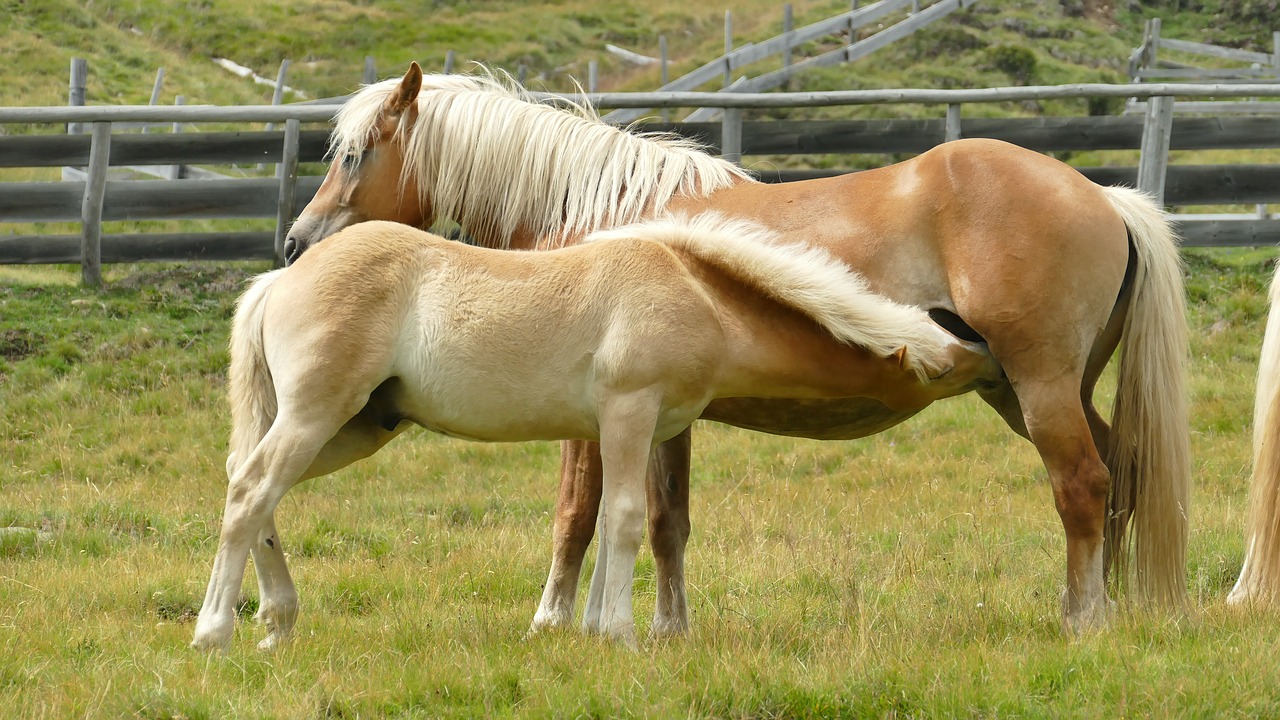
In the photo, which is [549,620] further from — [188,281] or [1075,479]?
[188,281]

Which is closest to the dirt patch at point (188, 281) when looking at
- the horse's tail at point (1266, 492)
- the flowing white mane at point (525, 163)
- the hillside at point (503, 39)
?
the flowing white mane at point (525, 163)

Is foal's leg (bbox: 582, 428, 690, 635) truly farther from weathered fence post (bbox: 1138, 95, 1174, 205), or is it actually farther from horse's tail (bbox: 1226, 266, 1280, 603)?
weathered fence post (bbox: 1138, 95, 1174, 205)

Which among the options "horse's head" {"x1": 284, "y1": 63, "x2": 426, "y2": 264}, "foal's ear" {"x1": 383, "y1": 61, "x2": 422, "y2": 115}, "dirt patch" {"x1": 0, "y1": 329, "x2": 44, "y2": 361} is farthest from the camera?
"dirt patch" {"x1": 0, "y1": 329, "x2": 44, "y2": 361}

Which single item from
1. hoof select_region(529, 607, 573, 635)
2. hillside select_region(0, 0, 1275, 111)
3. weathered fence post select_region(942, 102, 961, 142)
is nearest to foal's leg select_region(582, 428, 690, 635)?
hoof select_region(529, 607, 573, 635)

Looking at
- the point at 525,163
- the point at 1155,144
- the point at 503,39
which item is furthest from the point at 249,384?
the point at 503,39

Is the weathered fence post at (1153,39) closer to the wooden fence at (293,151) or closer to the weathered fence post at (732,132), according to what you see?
the wooden fence at (293,151)

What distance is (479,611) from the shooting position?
16.5 ft

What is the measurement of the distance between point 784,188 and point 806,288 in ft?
3.40

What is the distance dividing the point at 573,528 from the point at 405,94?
7.02 ft

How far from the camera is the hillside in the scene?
2461cm

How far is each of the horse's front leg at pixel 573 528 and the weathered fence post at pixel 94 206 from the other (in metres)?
7.47

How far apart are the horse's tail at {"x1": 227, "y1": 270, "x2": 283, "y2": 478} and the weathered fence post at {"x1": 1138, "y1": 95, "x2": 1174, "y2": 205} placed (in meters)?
8.26

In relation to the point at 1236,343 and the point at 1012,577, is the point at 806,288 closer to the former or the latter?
the point at 1012,577

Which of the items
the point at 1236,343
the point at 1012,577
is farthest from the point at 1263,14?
the point at 1012,577
